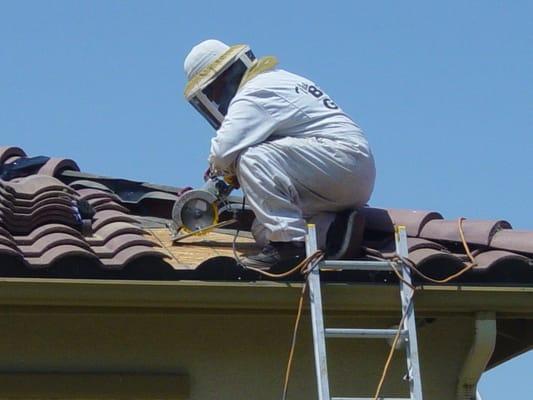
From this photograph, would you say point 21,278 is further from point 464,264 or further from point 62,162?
point 62,162

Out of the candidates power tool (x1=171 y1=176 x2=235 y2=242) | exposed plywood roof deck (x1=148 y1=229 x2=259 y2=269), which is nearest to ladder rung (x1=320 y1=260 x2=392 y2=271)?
exposed plywood roof deck (x1=148 y1=229 x2=259 y2=269)

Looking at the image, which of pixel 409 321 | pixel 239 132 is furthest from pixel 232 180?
pixel 409 321

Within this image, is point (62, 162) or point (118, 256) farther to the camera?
point (62, 162)

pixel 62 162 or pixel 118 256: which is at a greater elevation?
pixel 62 162

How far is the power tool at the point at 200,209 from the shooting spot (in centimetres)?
877

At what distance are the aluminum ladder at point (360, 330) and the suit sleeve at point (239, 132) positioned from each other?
2.14 feet

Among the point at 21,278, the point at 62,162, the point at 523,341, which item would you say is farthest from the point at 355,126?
the point at 62,162

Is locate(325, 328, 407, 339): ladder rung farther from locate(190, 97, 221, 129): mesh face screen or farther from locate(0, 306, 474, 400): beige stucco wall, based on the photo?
locate(190, 97, 221, 129): mesh face screen

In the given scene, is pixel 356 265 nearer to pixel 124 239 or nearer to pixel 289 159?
pixel 289 159

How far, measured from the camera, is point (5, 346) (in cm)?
737

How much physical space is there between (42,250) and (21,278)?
279 millimetres

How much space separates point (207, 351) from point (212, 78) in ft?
6.18

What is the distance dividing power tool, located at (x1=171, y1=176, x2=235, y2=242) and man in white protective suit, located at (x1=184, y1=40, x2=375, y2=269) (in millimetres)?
568

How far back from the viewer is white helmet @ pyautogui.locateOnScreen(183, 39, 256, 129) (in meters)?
8.66
